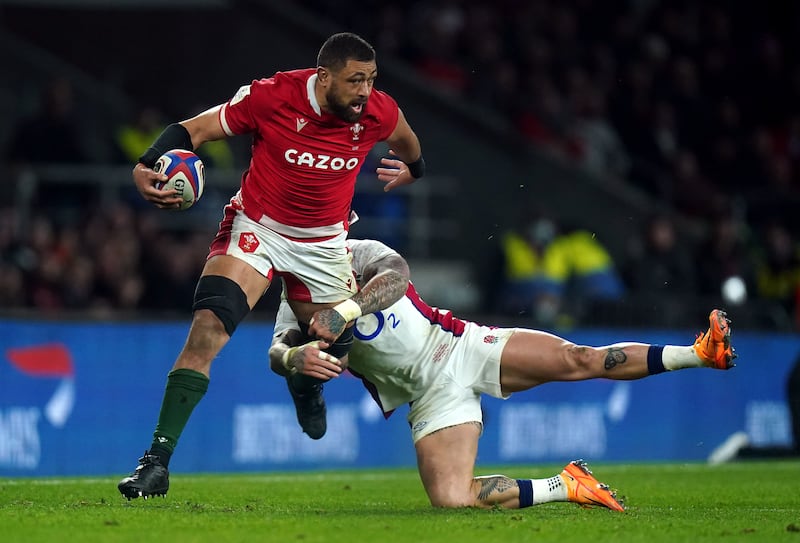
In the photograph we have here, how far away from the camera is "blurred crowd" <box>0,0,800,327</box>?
14422mm

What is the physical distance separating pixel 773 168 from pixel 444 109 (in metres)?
4.78

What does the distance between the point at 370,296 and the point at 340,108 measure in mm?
1097

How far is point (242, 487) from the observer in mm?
10320

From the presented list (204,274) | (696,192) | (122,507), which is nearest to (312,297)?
(204,274)

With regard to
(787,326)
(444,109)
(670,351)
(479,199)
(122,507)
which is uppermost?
(444,109)

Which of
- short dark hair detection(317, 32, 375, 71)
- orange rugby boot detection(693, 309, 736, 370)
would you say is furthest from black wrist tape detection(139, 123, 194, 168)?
orange rugby boot detection(693, 309, 736, 370)

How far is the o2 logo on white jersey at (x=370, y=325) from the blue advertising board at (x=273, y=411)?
14.6 feet

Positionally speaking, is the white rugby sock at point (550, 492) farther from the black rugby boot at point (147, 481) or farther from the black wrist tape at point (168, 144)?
the black wrist tape at point (168, 144)

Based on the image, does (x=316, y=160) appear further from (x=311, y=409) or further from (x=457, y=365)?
(x=311, y=409)

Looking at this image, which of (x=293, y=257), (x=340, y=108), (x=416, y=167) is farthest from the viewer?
(x=416, y=167)

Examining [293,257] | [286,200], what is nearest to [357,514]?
[293,257]

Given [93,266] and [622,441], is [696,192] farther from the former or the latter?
[93,266]

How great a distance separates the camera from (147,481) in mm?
7691

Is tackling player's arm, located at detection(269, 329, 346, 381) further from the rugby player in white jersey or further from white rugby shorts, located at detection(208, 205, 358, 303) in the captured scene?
white rugby shorts, located at detection(208, 205, 358, 303)
